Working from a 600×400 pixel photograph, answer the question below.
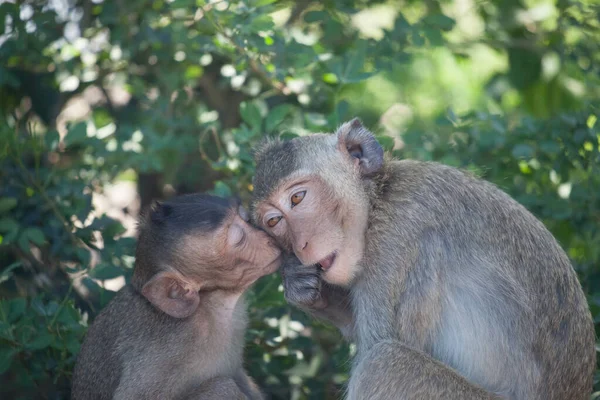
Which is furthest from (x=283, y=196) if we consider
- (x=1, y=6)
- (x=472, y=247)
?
(x=1, y=6)

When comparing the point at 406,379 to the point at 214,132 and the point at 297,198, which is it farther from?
the point at 214,132

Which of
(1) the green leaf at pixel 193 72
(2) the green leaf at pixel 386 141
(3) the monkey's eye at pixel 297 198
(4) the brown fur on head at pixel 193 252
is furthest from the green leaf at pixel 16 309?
(1) the green leaf at pixel 193 72

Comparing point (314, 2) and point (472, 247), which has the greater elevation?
point (472, 247)

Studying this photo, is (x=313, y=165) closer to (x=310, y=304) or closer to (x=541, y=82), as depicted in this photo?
(x=310, y=304)

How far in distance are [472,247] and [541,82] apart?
3695mm

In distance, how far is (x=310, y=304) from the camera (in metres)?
4.59

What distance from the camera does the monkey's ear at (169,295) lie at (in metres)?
4.52

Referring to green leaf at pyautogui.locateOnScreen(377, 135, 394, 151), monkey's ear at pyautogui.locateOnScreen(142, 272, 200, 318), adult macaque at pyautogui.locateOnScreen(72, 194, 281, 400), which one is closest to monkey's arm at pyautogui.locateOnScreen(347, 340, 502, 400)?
adult macaque at pyautogui.locateOnScreen(72, 194, 281, 400)

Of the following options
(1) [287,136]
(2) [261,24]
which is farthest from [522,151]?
(2) [261,24]

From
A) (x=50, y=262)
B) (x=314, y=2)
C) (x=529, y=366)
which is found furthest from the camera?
(x=314, y=2)

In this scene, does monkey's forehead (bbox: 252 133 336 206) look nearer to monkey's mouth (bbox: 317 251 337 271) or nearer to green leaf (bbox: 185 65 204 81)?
monkey's mouth (bbox: 317 251 337 271)

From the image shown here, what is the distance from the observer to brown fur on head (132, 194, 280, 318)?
4523mm

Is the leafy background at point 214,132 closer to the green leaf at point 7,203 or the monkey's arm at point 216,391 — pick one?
the green leaf at point 7,203

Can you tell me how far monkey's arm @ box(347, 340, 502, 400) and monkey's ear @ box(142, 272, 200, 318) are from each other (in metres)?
1.04
